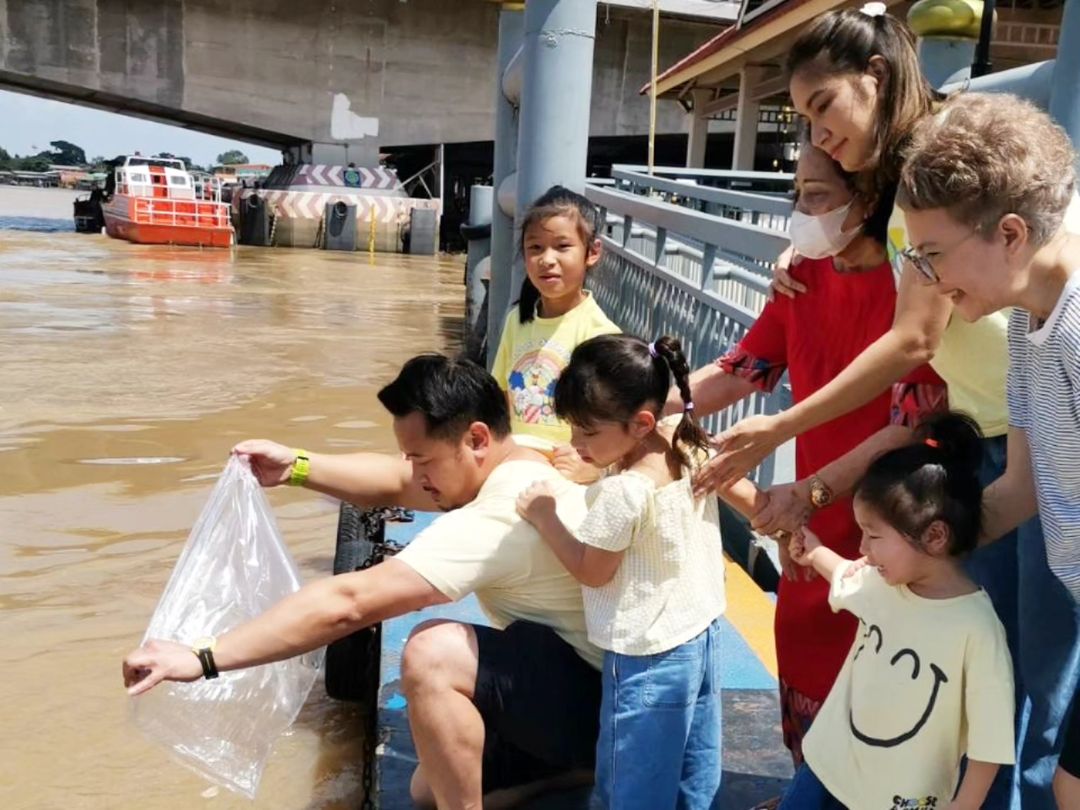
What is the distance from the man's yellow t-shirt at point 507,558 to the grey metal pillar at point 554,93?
336cm

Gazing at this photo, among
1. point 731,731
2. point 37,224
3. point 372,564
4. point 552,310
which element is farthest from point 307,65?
point 731,731

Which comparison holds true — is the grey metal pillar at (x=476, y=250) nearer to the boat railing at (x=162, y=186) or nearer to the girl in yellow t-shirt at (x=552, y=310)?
the girl in yellow t-shirt at (x=552, y=310)

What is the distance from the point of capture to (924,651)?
1.93 m

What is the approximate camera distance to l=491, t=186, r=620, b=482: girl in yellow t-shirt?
359cm

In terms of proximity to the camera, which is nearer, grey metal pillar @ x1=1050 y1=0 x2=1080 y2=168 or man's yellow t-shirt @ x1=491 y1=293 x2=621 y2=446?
grey metal pillar @ x1=1050 y1=0 x2=1080 y2=168

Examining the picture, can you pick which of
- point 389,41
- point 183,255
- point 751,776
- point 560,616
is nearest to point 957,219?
point 560,616

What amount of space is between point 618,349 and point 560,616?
617 millimetres

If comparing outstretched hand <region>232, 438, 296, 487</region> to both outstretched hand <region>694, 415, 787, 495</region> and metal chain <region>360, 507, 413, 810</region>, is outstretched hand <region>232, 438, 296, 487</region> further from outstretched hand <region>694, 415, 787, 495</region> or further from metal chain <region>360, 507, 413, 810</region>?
outstretched hand <region>694, 415, 787, 495</region>

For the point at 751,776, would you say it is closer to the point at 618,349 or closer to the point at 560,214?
the point at 618,349

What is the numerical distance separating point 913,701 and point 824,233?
2.94ft

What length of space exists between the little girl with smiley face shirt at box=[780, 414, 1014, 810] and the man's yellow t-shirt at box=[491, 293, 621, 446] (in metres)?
1.61

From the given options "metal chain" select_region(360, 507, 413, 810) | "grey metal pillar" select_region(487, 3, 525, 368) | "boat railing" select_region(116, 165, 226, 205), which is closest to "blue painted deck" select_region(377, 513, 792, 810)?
"metal chain" select_region(360, 507, 413, 810)

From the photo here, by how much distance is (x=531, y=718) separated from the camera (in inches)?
94.2

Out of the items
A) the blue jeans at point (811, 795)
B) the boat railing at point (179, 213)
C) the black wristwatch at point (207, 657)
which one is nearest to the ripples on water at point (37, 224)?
the boat railing at point (179, 213)
